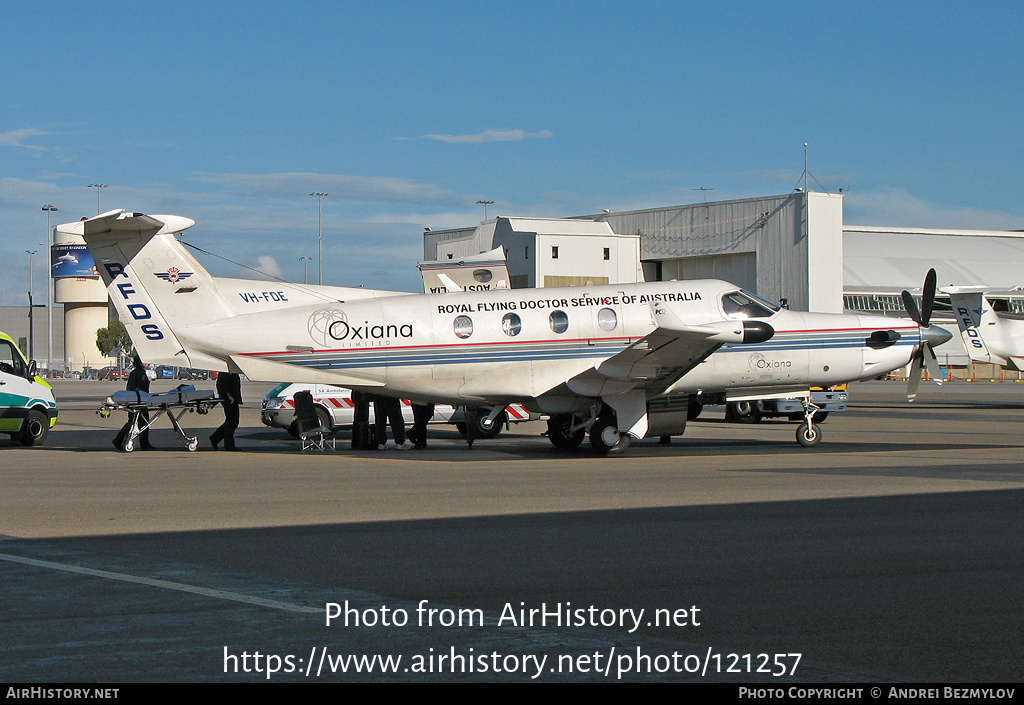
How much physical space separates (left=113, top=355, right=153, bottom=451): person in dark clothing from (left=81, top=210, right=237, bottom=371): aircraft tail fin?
1507 mm

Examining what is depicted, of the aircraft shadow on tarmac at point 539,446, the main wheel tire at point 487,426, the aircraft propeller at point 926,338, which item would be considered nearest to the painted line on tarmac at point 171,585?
the aircraft shadow on tarmac at point 539,446

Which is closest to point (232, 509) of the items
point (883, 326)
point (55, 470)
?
point (55, 470)

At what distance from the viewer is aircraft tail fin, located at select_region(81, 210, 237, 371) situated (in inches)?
746

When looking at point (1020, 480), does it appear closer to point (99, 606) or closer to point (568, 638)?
point (568, 638)

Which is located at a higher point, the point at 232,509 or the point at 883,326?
the point at 883,326

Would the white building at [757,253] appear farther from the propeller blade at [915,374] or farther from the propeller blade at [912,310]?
the propeller blade at [915,374]

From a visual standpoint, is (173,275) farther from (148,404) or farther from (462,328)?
(462,328)

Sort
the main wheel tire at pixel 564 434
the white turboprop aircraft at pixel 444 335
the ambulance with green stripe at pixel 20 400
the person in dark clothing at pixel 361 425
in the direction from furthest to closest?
the ambulance with green stripe at pixel 20 400 → the person in dark clothing at pixel 361 425 → the main wheel tire at pixel 564 434 → the white turboprop aircraft at pixel 444 335

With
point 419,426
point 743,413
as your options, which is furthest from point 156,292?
point 743,413

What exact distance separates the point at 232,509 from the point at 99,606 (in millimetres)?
4939

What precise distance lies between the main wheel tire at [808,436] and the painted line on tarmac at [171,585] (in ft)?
51.5

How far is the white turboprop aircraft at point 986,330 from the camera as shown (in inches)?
1486

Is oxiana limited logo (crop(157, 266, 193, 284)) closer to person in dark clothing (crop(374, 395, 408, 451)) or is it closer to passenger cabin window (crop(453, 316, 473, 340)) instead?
person in dark clothing (crop(374, 395, 408, 451))

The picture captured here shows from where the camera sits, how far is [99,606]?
657 cm
